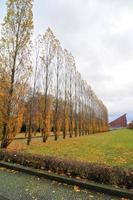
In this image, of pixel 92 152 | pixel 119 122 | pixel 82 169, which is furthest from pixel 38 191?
pixel 119 122

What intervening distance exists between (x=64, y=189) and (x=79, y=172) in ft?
2.95

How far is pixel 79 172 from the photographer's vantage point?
762 cm

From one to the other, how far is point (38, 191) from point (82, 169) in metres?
1.52

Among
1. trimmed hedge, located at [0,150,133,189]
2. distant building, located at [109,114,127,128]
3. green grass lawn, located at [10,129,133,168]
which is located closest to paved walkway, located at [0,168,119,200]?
trimmed hedge, located at [0,150,133,189]

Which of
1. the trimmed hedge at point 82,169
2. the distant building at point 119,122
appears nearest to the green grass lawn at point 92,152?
the trimmed hedge at point 82,169

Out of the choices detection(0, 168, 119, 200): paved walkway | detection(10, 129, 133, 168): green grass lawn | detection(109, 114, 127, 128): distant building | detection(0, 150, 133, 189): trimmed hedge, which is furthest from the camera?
detection(109, 114, 127, 128): distant building

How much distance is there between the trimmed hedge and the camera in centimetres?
666

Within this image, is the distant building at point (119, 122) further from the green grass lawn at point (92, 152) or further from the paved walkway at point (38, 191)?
the paved walkway at point (38, 191)

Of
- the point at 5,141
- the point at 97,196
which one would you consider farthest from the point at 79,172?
the point at 5,141

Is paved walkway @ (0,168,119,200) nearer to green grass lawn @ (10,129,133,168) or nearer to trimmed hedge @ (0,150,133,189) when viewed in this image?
trimmed hedge @ (0,150,133,189)

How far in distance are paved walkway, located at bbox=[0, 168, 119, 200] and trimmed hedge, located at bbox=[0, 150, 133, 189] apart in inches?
22.4

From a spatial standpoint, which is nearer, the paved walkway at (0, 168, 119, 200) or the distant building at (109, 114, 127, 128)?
the paved walkway at (0, 168, 119, 200)

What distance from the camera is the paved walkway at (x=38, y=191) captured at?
6156 millimetres

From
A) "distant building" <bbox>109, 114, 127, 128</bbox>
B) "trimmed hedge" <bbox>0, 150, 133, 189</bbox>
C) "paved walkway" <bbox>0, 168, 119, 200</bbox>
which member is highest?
"distant building" <bbox>109, 114, 127, 128</bbox>
